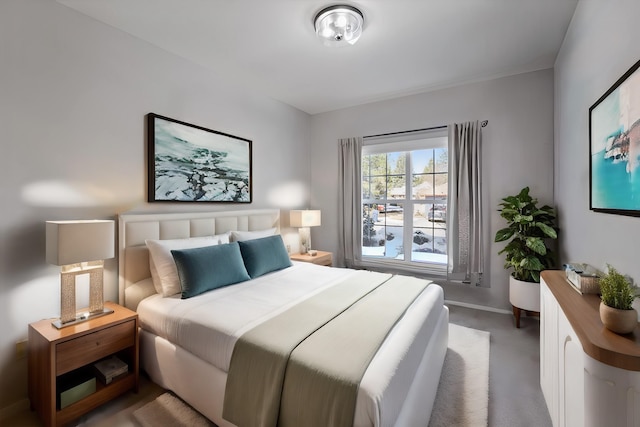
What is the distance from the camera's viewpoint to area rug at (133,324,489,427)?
1742mm

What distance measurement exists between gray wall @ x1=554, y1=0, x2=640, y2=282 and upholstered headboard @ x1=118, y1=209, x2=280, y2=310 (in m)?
3.07

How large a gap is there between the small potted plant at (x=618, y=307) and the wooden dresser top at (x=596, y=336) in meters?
0.03

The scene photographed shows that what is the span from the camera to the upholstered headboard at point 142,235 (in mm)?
2326

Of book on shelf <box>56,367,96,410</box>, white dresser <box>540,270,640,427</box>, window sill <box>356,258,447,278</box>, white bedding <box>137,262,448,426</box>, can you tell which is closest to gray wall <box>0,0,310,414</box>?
book on shelf <box>56,367,96,410</box>

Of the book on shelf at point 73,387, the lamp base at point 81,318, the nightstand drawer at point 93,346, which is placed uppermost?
the lamp base at point 81,318

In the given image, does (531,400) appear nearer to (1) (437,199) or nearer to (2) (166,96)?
(1) (437,199)

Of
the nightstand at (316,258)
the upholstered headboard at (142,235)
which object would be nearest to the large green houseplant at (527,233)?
the nightstand at (316,258)

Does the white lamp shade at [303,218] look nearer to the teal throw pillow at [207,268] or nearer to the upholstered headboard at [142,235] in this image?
the upholstered headboard at [142,235]

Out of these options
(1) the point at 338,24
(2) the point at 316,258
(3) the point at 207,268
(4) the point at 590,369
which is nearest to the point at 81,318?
(3) the point at 207,268

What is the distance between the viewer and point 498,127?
333cm

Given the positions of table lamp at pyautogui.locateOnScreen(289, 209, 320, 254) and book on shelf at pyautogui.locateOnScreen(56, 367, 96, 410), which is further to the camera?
table lamp at pyautogui.locateOnScreen(289, 209, 320, 254)

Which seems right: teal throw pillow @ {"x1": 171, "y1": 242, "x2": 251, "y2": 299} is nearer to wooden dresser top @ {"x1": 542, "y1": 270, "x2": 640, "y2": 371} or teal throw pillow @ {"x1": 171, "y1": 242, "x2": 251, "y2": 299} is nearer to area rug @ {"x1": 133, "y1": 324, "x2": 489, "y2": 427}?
area rug @ {"x1": 133, "y1": 324, "x2": 489, "y2": 427}

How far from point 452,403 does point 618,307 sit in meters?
1.24

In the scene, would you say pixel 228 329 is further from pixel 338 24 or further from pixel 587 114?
pixel 587 114
